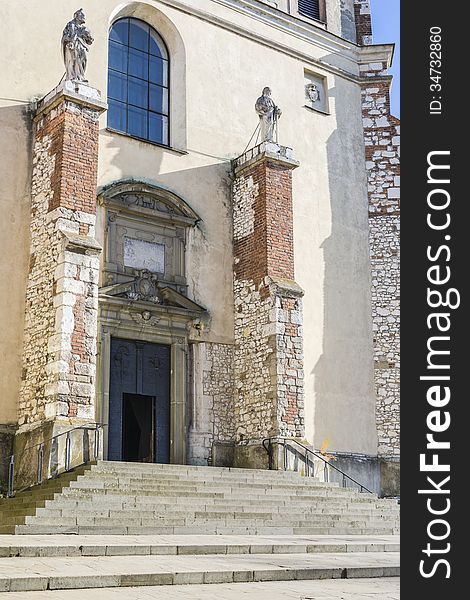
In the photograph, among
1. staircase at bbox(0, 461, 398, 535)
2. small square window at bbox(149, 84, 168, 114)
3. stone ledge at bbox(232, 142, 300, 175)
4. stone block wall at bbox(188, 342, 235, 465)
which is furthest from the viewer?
small square window at bbox(149, 84, 168, 114)

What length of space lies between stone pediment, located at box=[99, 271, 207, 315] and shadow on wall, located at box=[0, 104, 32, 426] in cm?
178

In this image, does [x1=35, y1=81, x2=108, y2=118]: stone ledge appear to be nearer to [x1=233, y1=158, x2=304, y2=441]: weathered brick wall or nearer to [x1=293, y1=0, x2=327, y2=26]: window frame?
[x1=233, y1=158, x2=304, y2=441]: weathered brick wall

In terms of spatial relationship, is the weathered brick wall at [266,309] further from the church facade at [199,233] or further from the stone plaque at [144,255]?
the stone plaque at [144,255]

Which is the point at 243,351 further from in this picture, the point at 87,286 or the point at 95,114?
the point at 95,114

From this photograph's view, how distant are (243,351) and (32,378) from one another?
17.1ft

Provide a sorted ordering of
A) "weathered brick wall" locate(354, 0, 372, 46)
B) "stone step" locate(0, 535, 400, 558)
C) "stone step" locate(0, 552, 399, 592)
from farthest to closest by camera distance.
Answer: "weathered brick wall" locate(354, 0, 372, 46) → "stone step" locate(0, 535, 400, 558) → "stone step" locate(0, 552, 399, 592)

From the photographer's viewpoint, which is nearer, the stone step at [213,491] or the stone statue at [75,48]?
the stone step at [213,491]

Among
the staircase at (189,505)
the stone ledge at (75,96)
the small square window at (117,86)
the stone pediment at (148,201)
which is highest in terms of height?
the small square window at (117,86)

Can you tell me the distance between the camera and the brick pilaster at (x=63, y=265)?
14531 millimetres

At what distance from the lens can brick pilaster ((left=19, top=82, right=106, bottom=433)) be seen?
14531 mm

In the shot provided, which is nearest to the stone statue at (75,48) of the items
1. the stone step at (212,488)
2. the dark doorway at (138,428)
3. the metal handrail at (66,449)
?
the dark doorway at (138,428)

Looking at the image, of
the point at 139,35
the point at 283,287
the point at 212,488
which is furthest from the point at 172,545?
the point at 139,35

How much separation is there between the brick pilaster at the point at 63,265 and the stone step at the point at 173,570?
19.4ft

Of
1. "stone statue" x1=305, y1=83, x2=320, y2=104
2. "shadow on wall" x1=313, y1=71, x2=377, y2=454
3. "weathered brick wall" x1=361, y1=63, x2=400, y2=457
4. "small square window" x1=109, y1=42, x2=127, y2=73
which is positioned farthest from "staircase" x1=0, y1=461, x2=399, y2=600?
"stone statue" x1=305, y1=83, x2=320, y2=104
